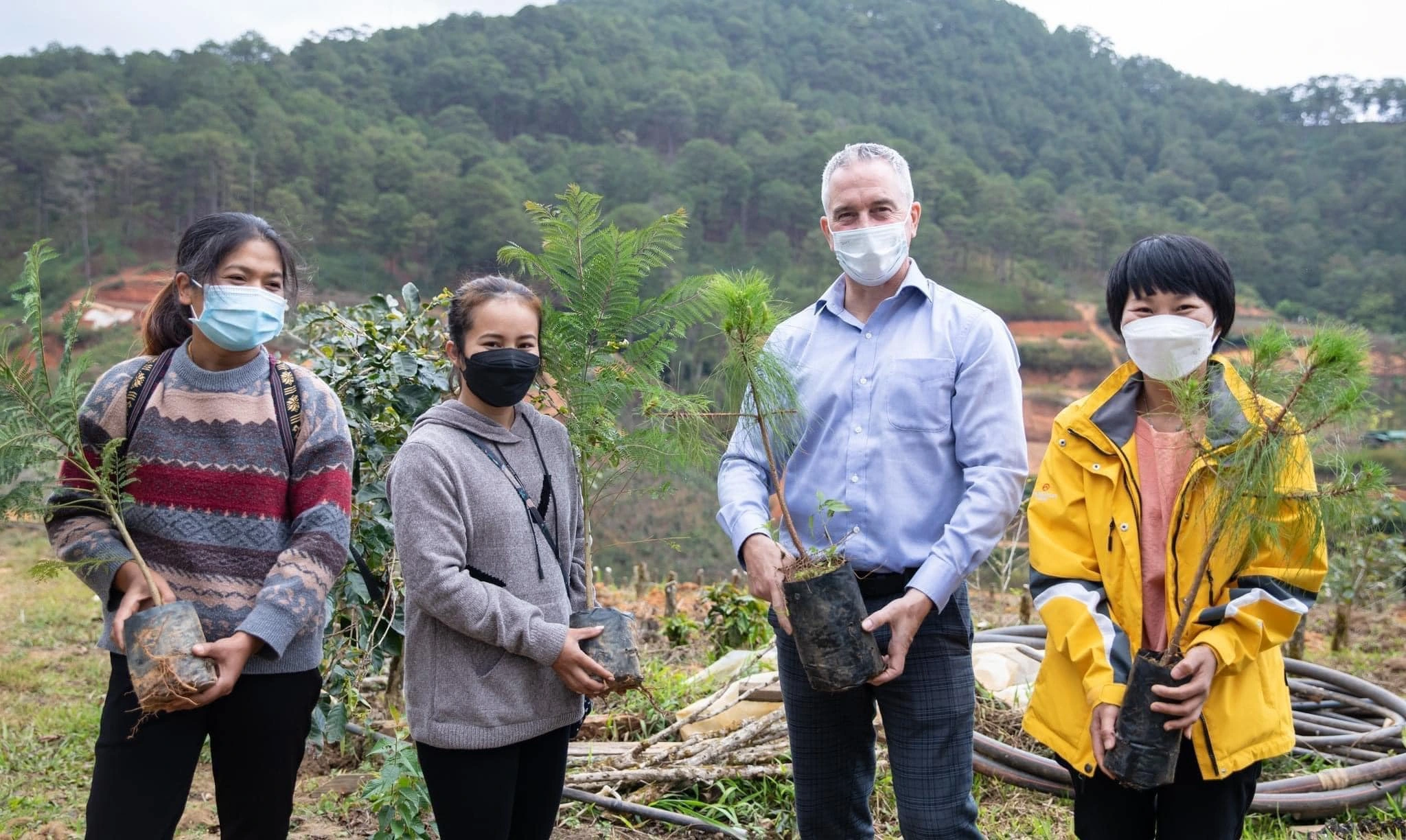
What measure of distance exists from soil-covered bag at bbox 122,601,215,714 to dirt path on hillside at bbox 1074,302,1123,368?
111ft

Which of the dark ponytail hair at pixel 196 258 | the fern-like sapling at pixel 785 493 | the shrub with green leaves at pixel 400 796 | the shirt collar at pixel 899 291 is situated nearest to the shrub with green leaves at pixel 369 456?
the shrub with green leaves at pixel 400 796

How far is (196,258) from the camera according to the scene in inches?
77.0

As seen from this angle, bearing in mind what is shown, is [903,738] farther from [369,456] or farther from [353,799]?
[369,456]

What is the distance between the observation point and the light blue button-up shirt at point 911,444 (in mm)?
1937

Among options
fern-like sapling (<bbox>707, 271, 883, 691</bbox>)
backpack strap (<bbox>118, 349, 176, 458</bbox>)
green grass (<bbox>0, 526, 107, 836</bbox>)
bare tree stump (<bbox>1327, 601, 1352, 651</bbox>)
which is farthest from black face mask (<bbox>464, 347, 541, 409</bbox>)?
bare tree stump (<bbox>1327, 601, 1352, 651</bbox>)

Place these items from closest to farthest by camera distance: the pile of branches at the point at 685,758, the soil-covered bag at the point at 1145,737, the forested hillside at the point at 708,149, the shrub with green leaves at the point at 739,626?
the soil-covered bag at the point at 1145,737 < the pile of branches at the point at 685,758 < the shrub with green leaves at the point at 739,626 < the forested hillside at the point at 708,149

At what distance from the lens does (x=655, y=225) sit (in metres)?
2.26

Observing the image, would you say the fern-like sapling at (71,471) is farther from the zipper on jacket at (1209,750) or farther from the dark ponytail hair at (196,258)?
the zipper on jacket at (1209,750)

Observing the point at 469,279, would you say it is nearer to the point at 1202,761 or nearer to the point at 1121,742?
the point at 1121,742

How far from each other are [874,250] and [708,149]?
141 ft

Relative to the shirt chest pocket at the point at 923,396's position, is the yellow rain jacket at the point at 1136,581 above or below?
below

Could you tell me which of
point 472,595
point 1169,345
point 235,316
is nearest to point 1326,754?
point 1169,345

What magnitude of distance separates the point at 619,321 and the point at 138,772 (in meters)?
1.30

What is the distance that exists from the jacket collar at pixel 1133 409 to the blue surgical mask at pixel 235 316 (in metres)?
1.59
